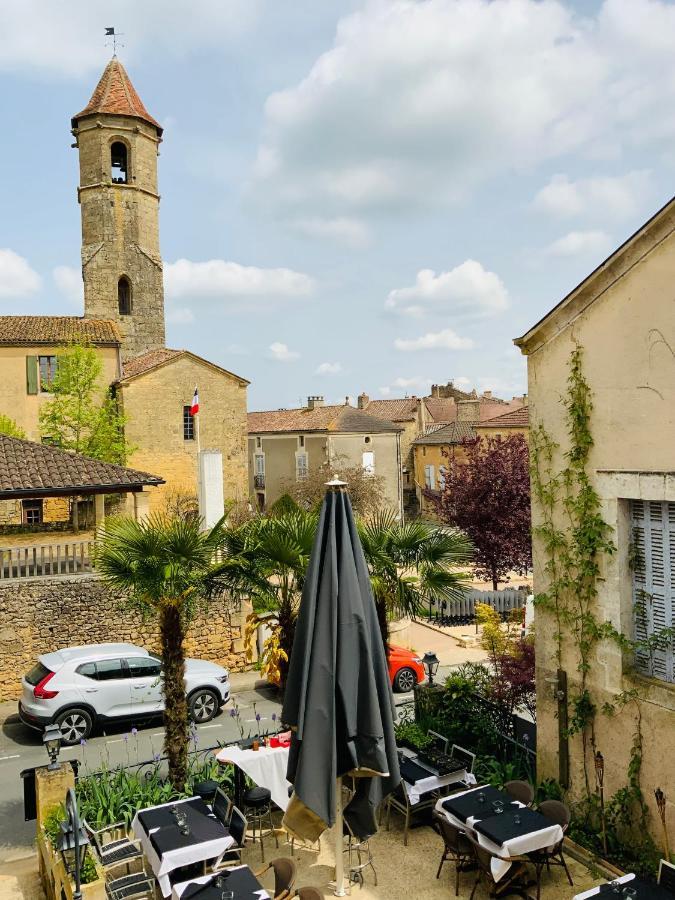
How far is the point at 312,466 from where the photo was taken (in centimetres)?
4147

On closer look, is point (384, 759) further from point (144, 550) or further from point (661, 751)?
point (144, 550)

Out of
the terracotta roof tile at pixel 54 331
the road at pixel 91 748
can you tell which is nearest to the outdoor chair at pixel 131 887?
the road at pixel 91 748

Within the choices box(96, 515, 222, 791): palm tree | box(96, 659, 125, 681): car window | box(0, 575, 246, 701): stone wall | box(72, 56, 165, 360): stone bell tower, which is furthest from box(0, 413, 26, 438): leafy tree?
box(96, 515, 222, 791): palm tree

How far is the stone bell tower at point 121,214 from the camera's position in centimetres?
3691

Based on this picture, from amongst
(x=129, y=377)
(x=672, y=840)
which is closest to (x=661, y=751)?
(x=672, y=840)

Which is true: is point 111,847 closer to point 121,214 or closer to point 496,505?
point 496,505

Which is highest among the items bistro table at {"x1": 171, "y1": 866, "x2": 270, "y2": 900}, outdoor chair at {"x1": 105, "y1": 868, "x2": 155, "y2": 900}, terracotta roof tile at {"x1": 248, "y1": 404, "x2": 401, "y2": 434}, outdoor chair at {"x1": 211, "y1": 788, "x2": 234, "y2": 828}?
terracotta roof tile at {"x1": 248, "y1": 404, "x2": 401, "y2": 434}

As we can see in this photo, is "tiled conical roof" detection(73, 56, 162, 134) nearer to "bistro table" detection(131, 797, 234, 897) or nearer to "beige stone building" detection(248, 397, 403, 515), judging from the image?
"beige stone building" detection(248, 397, 403, 515)

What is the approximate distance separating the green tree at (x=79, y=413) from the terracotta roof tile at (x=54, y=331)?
6.40ft

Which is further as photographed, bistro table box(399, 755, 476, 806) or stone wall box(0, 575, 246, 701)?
stone wall box(0, 575, 246, 701)

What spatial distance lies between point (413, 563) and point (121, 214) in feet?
110

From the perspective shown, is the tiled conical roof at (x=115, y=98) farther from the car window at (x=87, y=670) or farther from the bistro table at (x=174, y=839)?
the bistro table at (x=174, y=839)

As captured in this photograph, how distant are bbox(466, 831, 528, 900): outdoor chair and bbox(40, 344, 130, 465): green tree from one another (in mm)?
25238

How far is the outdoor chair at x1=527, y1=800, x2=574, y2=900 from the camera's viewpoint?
6.43 meters
